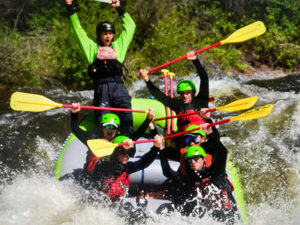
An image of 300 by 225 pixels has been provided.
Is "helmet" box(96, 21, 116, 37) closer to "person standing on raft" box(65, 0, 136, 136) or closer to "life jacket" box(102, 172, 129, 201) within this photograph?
"person standing on raft" box(65, 0, 136, 136)

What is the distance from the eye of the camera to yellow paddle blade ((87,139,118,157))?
10.7ft

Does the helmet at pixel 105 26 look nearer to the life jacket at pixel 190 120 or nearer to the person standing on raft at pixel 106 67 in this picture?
the person standing on raft at pixel 106 67

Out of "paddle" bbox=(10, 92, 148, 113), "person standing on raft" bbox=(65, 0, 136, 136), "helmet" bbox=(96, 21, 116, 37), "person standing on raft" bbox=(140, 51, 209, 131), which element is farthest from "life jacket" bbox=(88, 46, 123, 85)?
"paddle" bbox=(10, 92, 148, 113)

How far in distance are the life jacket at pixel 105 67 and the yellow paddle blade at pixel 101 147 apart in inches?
30.9

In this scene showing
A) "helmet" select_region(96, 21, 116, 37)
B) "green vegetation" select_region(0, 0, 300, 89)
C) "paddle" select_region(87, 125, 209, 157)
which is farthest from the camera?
"green vegetation" select_region(0, 0, 300, 89)

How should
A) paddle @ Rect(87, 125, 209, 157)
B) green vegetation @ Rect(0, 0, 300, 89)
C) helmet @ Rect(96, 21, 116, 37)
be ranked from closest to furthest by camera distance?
1. paddle @ Rect(87, 125, 209, 157)
2. helmet @ Rect(96, 21, 116, 37)
3. green vegetation @ Rect(0, 0, 300, 89)

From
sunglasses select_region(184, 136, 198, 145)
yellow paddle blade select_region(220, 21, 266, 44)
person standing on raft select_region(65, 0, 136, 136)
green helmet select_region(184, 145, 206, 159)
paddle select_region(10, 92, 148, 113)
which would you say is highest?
yellow paddle blade select_region(220, 21, 266, 44)

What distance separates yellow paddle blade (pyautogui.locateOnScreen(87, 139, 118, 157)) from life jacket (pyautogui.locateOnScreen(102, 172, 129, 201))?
23cm

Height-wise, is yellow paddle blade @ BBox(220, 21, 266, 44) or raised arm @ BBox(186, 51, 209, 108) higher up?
yellow paddle blade @ BBox(220, 21, 266, 44)

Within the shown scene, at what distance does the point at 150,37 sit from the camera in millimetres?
7992

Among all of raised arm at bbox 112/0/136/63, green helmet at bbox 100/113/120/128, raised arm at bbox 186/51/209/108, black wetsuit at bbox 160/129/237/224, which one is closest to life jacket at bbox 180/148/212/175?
black wetsuit at bbox 160/129/237/224

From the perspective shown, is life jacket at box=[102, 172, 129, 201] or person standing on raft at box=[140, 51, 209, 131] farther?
person standing on raft at box=[140, 51, 209, 131]

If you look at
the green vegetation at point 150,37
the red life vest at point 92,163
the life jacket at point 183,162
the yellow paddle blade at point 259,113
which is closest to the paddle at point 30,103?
the red life vest at point 92,163

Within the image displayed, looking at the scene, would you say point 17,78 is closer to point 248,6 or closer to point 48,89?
point 48,89
